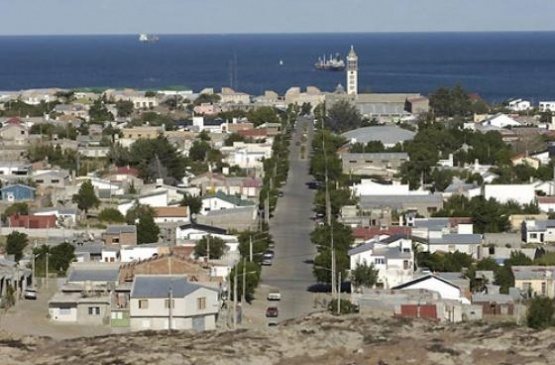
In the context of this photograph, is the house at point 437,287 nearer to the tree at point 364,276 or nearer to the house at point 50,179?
the tree at point 364,276

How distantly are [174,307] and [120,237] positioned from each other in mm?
4600

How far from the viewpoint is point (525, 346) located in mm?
3945

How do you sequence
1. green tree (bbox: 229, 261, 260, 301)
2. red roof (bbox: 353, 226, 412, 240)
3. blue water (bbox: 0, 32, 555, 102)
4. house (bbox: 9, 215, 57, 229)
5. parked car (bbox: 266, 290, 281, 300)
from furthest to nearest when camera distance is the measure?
blue water (bbox: 0, 32, 555, 102) < house (bbox: 9, 215, 57, 229) < red roof (bbox: 353, 226, 412, 240) < parked car (bbox: 266, 290, 281, 300) < green tree (bbox: 229, 261, 260, 301)

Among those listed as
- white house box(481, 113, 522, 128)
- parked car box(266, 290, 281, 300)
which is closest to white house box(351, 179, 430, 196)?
parked car box(266, 290, 281, 300)

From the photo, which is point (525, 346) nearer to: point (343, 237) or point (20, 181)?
point (343, 237)

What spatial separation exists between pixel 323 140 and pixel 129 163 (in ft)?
16.1

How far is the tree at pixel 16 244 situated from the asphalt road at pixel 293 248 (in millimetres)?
2540

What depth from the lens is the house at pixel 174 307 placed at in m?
10.2

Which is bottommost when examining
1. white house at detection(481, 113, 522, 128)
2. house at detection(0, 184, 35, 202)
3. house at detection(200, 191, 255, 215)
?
house at detection(200, 191, 255, 215)

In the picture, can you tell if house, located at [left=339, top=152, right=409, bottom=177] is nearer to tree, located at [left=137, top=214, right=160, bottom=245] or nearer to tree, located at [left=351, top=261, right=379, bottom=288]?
tree, located at [left=137, top=214, right=160, bottom=245]

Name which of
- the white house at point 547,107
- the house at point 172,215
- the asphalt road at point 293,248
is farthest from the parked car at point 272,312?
the white house at point 547,107

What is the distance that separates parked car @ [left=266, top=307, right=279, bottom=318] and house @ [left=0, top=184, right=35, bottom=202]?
8453 mm

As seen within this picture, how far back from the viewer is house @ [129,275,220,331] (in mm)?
10227

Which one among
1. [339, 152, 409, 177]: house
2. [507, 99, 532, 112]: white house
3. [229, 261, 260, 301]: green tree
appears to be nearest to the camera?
[229, 261, 260, 301]: green tree
